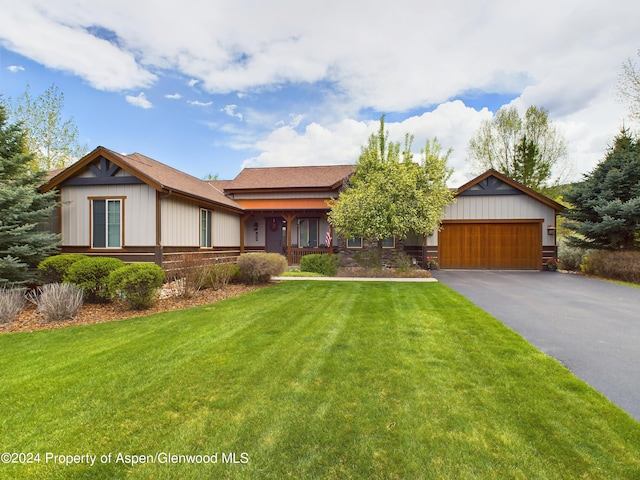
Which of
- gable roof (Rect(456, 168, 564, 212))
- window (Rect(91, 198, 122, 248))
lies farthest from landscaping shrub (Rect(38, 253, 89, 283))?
gable roof (Rect(456, 168, 564, 212))

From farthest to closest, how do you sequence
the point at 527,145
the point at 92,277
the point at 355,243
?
the point at 527,145 → the point at 355,243 → the point at 92,277

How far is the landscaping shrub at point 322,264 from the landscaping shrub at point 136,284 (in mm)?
7527

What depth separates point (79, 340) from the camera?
5.23 m

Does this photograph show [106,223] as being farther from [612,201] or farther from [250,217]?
[612,201]

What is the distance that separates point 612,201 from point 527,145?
40.5 ft

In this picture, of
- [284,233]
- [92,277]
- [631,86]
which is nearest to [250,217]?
[284,233]

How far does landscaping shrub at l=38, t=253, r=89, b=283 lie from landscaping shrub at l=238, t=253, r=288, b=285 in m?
4.46

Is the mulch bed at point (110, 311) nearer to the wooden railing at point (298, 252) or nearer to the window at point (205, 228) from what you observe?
the window at point (205, 228)

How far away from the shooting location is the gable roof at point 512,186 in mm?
15336

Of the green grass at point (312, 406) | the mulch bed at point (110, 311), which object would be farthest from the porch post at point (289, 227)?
the green grass at point (312, 406)

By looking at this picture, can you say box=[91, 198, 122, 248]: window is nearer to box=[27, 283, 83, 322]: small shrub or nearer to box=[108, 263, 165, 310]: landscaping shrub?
box=[108, 263, 165, 310]: landscaping shrub

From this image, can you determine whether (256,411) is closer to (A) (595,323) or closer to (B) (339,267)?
(A) (595,323)

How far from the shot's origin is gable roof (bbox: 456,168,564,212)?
1534 cm

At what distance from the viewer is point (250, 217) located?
18.8m
